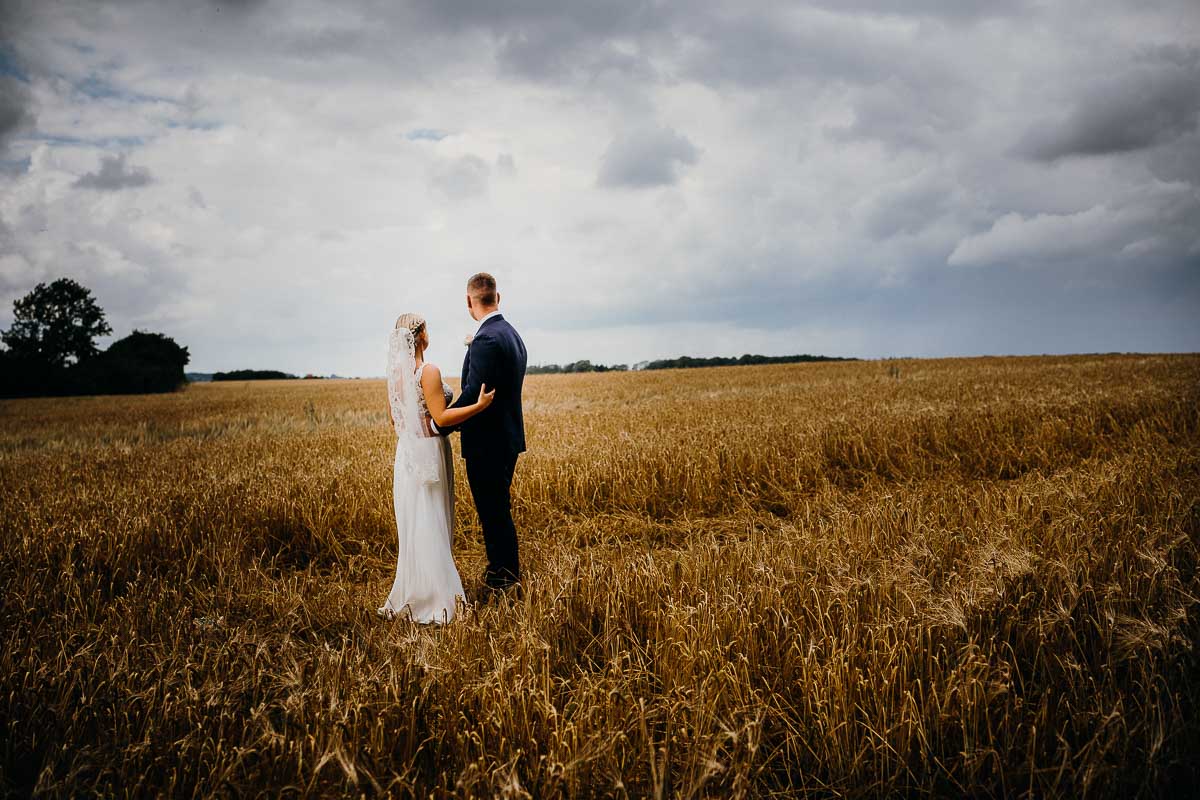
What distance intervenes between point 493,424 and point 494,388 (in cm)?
31

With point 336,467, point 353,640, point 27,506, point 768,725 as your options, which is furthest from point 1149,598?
point 27,506

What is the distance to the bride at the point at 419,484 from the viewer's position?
3.94m

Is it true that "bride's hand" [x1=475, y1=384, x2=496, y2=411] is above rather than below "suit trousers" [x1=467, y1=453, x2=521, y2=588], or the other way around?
above

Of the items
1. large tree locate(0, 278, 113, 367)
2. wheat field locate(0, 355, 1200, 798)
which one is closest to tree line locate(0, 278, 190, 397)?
large tree locate(0, 278, 113, 367)

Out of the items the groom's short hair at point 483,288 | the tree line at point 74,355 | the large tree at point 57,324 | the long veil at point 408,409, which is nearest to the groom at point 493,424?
the groom's short hair at point 483,288

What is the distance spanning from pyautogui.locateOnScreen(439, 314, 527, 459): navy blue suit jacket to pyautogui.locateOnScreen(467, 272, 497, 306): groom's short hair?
145mm

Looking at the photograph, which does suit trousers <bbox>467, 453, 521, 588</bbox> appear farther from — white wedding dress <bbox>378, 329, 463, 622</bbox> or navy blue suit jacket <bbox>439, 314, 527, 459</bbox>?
white wedding dress <bbox>378, 329, 463, 622</bbox>

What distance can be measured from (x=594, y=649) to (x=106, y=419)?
948 inches

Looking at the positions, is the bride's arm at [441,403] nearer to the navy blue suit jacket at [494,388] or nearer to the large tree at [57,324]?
the navy blue suit jacket at [494,388]

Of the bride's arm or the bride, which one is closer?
the bride's arm

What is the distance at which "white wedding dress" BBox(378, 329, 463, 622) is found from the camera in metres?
3.96

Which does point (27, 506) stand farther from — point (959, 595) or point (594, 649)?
point (959, 595)

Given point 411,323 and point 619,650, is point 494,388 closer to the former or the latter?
point 411,323

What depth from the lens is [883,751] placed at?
84.5 inches
